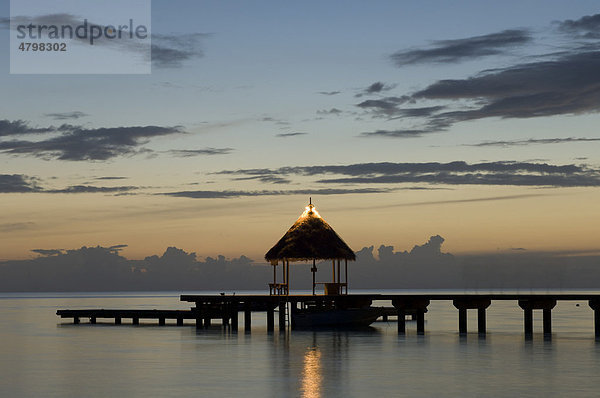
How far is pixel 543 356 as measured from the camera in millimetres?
45812

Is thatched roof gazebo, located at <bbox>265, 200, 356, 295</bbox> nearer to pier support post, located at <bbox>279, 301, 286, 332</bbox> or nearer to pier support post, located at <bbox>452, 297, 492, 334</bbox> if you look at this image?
pier support post, located at <bbox>279, 301, 286, 332</bbox>

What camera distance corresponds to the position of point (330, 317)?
60.2 metres

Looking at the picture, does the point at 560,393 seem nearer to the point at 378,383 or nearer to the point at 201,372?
the point at 378,383

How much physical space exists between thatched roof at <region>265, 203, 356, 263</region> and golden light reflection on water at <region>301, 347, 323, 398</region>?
44.1 feet

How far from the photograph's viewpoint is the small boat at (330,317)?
60.2 meters

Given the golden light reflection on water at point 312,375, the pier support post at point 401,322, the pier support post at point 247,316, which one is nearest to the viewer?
the golden light reflection on water at point 312,375

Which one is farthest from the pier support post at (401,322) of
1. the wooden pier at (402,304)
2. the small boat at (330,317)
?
the small boat at (330,317)

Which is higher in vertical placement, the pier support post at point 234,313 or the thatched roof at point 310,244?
the thatched roof at point 310,244

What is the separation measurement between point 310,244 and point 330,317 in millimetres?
5091

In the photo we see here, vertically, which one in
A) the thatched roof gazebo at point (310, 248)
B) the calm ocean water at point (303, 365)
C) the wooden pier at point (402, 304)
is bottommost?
the calm ocean water at point (303, 365)

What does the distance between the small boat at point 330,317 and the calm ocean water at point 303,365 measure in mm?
797

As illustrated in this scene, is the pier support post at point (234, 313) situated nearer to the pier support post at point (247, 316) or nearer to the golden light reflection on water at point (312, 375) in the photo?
the pier support post at point (247, 316)

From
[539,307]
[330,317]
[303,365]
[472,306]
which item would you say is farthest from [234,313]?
A: [303,365]

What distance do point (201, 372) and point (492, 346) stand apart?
741 inches
